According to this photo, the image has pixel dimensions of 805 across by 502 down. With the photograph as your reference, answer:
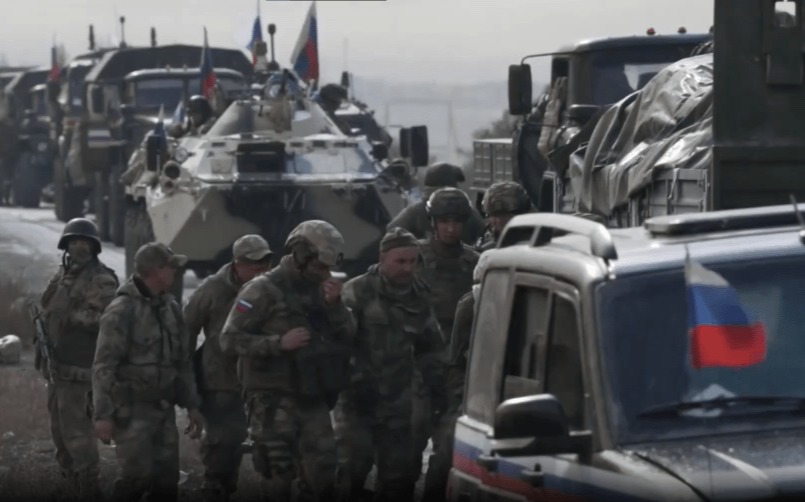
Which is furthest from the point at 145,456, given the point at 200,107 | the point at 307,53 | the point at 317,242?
the point at 307,53

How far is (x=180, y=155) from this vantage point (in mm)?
21016

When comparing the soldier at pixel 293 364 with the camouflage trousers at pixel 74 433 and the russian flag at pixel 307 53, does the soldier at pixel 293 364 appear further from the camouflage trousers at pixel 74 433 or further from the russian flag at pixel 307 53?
the russian flag at pixel 307 53

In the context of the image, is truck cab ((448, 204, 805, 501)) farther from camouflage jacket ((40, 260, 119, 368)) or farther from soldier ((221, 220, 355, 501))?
camouflage jacket ((40, 260, 119, 368))

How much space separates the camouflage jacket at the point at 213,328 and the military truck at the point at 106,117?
18150 millimetres

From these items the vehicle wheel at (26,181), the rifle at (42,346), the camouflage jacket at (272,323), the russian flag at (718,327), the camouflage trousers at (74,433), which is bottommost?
the vehicle wheel at (26,181)

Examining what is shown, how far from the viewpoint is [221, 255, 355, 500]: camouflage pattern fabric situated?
1003cm

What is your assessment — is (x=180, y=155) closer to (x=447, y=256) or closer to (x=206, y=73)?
(x=206, y=73)

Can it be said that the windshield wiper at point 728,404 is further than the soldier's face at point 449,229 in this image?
No

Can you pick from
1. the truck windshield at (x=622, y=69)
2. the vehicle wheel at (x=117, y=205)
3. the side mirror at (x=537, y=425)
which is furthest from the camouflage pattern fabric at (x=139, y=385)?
the vehicle wheel at (x=117, y=205)

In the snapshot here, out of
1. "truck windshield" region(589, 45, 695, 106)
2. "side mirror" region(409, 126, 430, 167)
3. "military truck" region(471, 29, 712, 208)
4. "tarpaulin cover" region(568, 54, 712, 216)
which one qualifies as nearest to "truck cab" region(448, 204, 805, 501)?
"tarpaulin cover" region(568, 54, 712, 216)

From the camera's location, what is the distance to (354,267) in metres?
20.0

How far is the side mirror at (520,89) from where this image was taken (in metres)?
15.3

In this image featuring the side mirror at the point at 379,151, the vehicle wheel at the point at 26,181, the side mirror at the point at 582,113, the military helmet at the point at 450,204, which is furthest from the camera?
the vehicle wheel at the point at 26,181

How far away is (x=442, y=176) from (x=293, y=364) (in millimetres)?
4171
